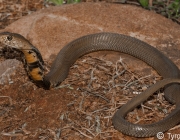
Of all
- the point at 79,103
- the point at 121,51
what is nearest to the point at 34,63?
the point at 79,103

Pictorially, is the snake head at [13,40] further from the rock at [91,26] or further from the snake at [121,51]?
the rock at [91,26]

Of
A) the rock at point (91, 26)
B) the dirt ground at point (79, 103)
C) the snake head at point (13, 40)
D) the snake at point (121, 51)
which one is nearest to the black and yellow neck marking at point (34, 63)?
the snake at point (121, 51)

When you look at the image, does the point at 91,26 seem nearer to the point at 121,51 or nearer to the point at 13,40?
the point at 121,51

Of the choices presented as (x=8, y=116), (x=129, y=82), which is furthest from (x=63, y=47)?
(x=8, y=116)

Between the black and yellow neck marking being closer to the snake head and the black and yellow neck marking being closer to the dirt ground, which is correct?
the snake head

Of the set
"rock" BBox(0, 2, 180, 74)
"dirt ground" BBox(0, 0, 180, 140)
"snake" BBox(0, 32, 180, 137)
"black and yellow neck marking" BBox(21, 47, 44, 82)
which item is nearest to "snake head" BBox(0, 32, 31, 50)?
"snake" BBox(0, 32, 180, 137)
